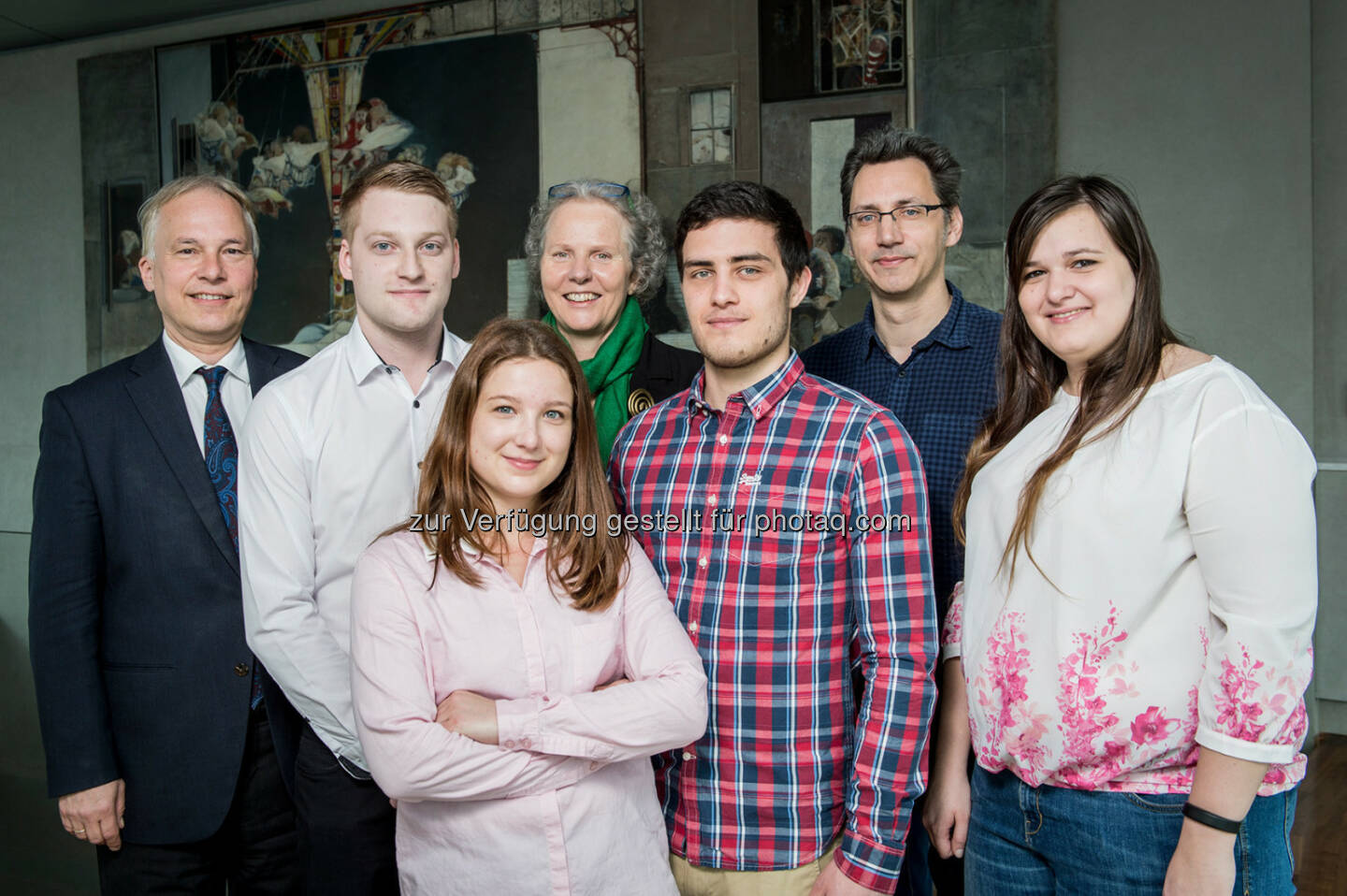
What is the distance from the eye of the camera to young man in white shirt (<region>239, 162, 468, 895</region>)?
6.21ft

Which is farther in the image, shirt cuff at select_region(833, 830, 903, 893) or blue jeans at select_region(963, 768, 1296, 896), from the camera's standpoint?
shirt cuff at select_region(833, 830, 903, 893)

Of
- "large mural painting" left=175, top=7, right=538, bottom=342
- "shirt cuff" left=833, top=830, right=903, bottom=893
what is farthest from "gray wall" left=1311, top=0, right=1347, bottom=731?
"large mural painting" left=175, top=7, right=538, bottom=342

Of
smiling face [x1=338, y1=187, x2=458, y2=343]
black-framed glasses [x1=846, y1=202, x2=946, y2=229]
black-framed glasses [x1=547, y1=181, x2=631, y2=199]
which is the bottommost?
smiling face [x1=338, y1=187, x2=458, y2=343]

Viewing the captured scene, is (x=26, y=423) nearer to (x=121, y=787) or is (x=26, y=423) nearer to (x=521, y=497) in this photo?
(x=121, y=787)

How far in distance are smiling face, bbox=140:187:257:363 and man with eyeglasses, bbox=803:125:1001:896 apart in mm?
1469

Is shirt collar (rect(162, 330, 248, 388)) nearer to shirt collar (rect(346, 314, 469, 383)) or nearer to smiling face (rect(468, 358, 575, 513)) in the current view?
shirt collar (rect(346, 314, 469, 383))

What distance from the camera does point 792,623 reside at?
1.71 metres

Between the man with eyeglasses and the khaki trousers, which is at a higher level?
the man with eyeglasses

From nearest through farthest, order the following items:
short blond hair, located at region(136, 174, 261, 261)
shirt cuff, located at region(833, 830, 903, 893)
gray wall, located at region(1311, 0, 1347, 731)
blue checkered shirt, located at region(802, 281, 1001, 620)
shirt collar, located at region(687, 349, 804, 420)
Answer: shirt cuff, located at region(833, 830, 903, 893) < shirt collar, located at region(687, 349, 804, 420) < blue checkered shirt, located at region(802, 281, 1001, 620) < short blond hair, located at region(136, 174, 261, 261) < gray wall, located at region(1311, 0, 1347, 731)

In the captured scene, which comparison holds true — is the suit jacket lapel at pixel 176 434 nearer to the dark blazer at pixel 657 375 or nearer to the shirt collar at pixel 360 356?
the shirt collar at pixel 360 356

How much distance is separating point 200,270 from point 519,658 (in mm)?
1304

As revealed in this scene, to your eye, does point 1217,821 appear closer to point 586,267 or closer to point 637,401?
point 637,401

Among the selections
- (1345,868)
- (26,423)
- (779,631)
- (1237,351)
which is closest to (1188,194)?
(1237,351)

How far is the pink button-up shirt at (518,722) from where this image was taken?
1498 mm
